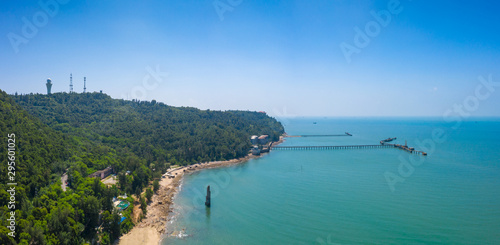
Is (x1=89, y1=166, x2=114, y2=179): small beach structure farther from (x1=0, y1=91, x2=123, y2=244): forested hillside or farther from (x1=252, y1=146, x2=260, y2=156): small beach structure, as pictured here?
(x1=252, y1=146, x2=260, y2=156): small beach structure

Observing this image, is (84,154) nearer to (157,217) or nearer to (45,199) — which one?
(45,199)

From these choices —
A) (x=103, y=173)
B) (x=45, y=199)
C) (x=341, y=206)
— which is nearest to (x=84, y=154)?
(x=103, y=173)

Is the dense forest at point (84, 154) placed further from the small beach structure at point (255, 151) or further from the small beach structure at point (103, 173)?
the small beach structure at point (255, 151)

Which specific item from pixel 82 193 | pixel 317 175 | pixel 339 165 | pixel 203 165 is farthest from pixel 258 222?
pixel 339 165

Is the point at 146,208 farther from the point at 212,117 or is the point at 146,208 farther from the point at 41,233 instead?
the point at 212,117

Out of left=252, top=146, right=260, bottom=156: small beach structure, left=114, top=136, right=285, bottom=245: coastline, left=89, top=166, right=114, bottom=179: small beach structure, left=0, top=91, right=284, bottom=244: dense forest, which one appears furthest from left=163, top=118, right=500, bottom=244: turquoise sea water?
left=252, top=146, right=260, bottom=156: small beach structure

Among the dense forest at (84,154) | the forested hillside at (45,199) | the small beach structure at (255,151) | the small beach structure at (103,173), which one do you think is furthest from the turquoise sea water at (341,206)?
the small beach structure at (255,151)

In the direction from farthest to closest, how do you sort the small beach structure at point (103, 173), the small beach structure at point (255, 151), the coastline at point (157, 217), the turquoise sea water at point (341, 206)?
the small beach structure at point (255, 151) → the small beach structure at point (103, 173) → the turquoise sea water at point (341, 206) → the coastline at point (157, 217)
